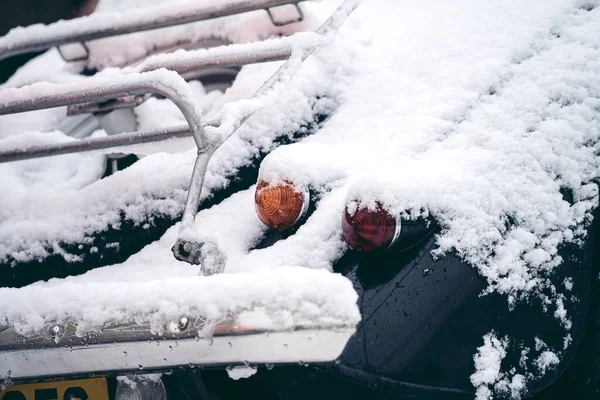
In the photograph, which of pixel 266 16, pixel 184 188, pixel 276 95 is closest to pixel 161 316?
pixel 184 188

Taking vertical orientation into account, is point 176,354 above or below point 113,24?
below

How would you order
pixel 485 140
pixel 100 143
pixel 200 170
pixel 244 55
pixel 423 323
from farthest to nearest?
pixel 244 55
pixel 100 143
pixel 485 140
pixel 200 170
pixel 423 323

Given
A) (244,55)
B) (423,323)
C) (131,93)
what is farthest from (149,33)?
(423,323)

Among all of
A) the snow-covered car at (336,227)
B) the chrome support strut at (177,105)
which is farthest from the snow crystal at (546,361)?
the chrome support strut at (177,105)

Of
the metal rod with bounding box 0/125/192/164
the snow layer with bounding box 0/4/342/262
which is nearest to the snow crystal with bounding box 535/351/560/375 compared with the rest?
the snow layer with bounding box 0/4/342/262

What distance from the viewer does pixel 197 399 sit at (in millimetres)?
1480

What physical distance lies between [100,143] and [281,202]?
2.21ft

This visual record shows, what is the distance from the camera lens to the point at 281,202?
143 centimetres

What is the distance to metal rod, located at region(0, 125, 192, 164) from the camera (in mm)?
1591

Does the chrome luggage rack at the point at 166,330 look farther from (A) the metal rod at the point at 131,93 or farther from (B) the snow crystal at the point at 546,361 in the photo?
(B) the snow crystal at the point at 546,361

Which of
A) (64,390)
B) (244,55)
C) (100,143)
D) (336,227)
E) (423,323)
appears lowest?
(64,390)

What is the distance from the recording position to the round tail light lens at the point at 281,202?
1.43m

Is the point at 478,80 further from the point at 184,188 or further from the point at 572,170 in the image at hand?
the point at 184,188

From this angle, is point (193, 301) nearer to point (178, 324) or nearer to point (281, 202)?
point (178, 324)
